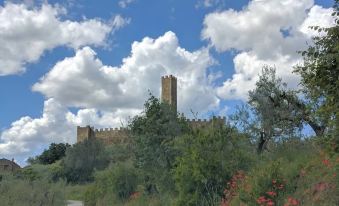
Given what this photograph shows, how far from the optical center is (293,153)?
57.9 feet

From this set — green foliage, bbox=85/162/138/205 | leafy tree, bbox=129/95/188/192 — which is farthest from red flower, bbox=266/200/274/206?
green foliage, bbox=85/162/138/205

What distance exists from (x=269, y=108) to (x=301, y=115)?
Answer: 3.68 metres

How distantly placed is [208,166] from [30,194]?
578 centimetres

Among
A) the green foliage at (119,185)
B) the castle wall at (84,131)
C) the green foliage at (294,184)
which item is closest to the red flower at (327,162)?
the green foliage at (294,184)

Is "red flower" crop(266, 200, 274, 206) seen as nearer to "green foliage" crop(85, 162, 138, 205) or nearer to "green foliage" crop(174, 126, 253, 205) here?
"green foliage" crop(174, 126, 253, 205)

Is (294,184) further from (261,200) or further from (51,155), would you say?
(51,155)

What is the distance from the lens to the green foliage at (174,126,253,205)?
1730cm

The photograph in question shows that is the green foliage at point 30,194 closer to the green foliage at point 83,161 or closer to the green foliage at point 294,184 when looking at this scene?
the green foliage at point 294,184

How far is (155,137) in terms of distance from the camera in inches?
1025

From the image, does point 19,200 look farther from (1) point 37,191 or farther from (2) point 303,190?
(2) point 303,190

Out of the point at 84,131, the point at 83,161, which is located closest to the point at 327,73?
the point at 83,161

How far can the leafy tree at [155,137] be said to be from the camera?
79.5ft

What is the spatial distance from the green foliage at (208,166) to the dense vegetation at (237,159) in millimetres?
32

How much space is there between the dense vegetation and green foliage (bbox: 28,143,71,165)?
65.9 m
